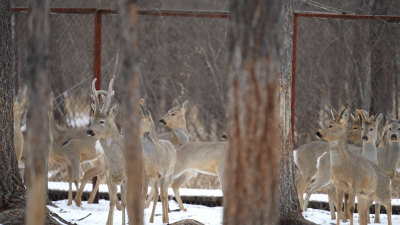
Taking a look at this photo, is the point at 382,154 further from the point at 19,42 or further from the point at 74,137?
the point at 19,42

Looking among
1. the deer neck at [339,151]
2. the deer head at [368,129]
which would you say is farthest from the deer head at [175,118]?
the deer neck at [339,151]

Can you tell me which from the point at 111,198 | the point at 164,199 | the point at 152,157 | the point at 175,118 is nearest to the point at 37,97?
the point at 111,198

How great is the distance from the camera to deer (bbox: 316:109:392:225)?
23.1 feet

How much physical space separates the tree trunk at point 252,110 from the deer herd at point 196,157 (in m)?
3.11

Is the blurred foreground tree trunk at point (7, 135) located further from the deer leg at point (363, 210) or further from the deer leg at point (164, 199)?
the deer leg at point (363, 210)

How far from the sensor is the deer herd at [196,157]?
22.7 ft

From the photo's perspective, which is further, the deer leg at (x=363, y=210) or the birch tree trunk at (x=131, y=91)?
the deer leg at (x=363, y=210)

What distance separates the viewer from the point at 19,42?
41.6 feet

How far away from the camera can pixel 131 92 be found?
3.24 m

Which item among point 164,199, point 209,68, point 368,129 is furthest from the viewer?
point 209,68

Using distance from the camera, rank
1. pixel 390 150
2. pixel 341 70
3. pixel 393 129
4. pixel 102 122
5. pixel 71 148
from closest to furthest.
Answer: pixel 102 122, pixel 393 129, pixel 390 150, pixel 71 148, pixel 341 70

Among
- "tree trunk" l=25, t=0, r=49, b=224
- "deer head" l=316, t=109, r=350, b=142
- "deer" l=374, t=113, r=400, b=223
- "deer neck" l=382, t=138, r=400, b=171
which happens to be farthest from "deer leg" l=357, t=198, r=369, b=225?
"tree trunk" l=25, t=0, r=49, b=224

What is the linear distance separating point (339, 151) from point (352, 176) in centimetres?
33

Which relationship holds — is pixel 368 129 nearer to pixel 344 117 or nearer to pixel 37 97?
pixel 344 117
